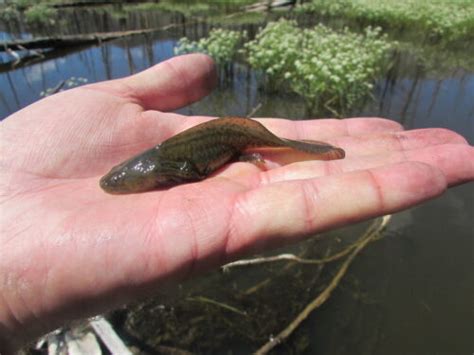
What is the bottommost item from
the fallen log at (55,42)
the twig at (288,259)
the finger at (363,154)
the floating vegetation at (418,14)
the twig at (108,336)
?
the fallen log at (55,42)

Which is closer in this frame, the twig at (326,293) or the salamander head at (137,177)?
the salamander head at (137,177)

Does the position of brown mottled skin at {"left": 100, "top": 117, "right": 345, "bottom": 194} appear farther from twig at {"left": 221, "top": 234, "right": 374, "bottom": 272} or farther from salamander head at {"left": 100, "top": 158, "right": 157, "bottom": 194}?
twig at {"left": 221, "top": 234, "right": 374, "bottom": 272}

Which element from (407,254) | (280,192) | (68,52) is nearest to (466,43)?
(407,254)

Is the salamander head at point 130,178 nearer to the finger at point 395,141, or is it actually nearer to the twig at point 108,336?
the twig at point 108,336

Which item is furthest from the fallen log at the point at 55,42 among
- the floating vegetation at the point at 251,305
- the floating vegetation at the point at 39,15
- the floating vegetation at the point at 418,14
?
the floating vegetation at the point at 251,305

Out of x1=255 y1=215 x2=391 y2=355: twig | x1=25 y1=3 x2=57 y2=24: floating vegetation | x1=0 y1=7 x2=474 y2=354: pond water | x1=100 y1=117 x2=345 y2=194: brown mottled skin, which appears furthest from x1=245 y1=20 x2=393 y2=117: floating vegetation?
x1=25 y1=3 x2=57 y2=24: floating vegetation

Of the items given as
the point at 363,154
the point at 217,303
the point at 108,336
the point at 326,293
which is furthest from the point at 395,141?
the point at 108,336

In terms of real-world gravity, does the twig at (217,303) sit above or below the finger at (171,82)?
below
